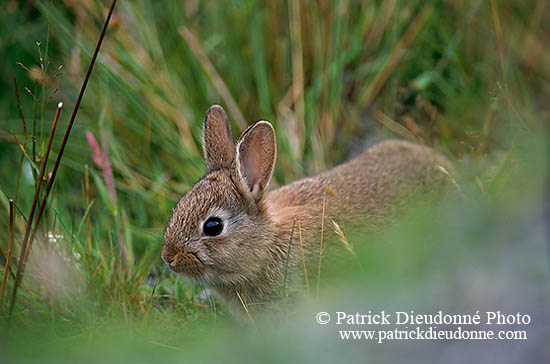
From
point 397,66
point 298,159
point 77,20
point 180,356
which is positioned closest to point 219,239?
point 180,356

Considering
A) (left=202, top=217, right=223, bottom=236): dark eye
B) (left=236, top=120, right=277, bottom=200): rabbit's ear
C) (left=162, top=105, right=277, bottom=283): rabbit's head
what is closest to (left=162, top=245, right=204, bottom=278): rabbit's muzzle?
(left=162, top=105, right=277, bottom=283): rabbit's head

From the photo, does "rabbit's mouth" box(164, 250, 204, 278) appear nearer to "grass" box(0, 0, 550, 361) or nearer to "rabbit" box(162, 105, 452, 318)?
"rabbit" box(162, 105, 452, 318)

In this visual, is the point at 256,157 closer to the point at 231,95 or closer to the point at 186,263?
the point at 186,263

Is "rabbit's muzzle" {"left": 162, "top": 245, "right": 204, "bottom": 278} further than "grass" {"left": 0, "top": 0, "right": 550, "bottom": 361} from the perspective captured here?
No

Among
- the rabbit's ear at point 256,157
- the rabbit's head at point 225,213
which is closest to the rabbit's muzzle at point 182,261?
the rabbit's head at point 225,213

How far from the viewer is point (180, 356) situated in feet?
7.47

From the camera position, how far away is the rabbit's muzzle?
3.32 metres

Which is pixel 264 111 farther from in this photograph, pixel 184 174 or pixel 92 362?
pixel 92 362

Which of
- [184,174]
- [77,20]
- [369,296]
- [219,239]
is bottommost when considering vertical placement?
[369,296]

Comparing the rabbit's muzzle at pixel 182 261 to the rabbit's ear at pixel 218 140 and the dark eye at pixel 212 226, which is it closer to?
the dark eye at pixel 212 226

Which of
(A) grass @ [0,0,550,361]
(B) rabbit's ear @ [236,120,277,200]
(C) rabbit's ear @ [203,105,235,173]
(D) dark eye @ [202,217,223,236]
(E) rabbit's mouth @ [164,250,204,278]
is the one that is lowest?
(E) rabbit's mouth @ [164,250,204,278]

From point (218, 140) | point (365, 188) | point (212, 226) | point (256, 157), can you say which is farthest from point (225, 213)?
point (365, 188)

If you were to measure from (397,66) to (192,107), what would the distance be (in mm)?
1613

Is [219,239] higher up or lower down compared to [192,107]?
lower down
